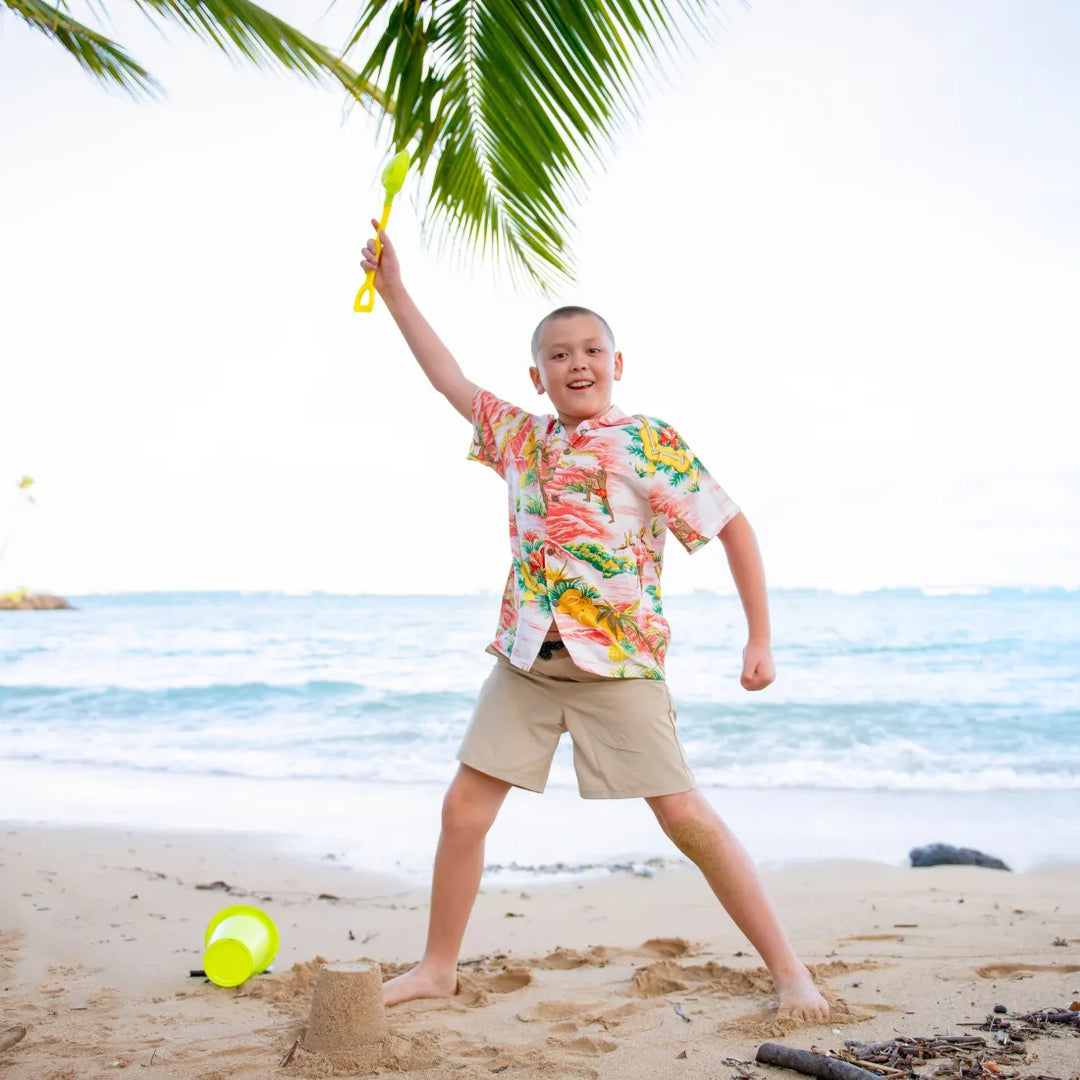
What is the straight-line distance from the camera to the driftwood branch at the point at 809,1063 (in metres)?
1.87

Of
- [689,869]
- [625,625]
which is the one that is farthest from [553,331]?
[689,869]

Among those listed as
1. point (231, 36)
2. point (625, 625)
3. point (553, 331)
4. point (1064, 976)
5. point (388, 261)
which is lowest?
point (1064, 976)

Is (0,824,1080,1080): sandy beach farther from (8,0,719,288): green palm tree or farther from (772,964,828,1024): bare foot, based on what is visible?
(8,0,719,288): green palm tree

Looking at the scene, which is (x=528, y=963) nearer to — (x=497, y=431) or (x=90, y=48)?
(x=497, y=431)

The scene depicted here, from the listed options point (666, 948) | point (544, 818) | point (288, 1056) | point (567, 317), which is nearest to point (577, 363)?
point (567, 317)

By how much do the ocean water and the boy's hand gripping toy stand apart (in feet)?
9.74

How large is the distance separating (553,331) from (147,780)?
605cm

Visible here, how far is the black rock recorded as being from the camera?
15.8 feet

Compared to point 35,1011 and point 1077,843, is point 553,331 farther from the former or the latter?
point 1077,843

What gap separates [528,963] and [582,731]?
0.99 metres

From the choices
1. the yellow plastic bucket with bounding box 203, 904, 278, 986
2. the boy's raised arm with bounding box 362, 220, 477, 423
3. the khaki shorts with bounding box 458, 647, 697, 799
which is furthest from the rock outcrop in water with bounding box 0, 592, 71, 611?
the khaki shorts with bounding box 458, 647, 697, 799

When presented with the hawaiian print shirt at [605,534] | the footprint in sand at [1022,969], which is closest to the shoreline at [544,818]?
the footprint in sand at [1022,969]

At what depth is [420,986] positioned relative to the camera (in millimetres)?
2615

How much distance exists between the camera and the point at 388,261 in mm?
2818
